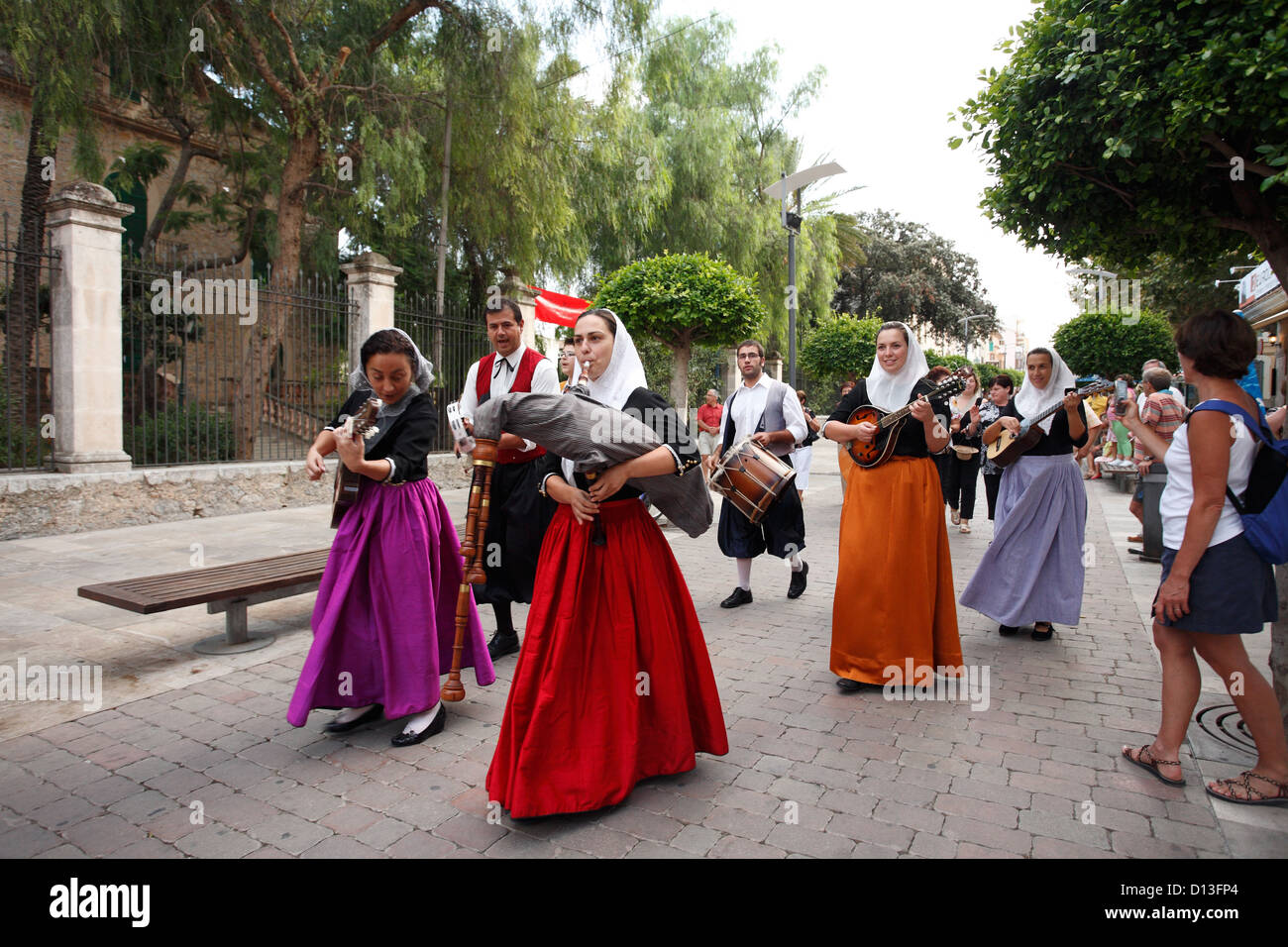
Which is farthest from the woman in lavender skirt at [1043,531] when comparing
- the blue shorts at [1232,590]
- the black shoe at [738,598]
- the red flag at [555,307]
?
the red flag at [555,307]

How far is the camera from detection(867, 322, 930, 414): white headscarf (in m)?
4.36

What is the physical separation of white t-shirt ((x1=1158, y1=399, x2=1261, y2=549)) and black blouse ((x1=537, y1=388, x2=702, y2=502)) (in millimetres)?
1933

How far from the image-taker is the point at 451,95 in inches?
531

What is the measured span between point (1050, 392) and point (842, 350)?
57.3 feet

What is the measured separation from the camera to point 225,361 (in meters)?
11.5

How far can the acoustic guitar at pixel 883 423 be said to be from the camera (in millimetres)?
4184

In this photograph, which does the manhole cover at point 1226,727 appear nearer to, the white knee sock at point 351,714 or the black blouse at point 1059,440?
the black blouse at point 1059,440

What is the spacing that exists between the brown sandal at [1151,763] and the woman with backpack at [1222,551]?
24 millimetres

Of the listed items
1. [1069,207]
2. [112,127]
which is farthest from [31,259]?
[112,127]

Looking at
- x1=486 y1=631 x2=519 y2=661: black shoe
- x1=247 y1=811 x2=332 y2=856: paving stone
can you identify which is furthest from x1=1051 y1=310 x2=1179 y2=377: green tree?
x1=247 y1=811 x2=332 y2=856: paving stone

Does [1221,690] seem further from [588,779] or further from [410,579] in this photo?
[410,579]

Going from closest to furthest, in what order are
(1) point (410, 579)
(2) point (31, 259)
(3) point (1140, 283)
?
(1) point (410, 579)
(2) point (31, 259)
(3) point (1140, 283)
